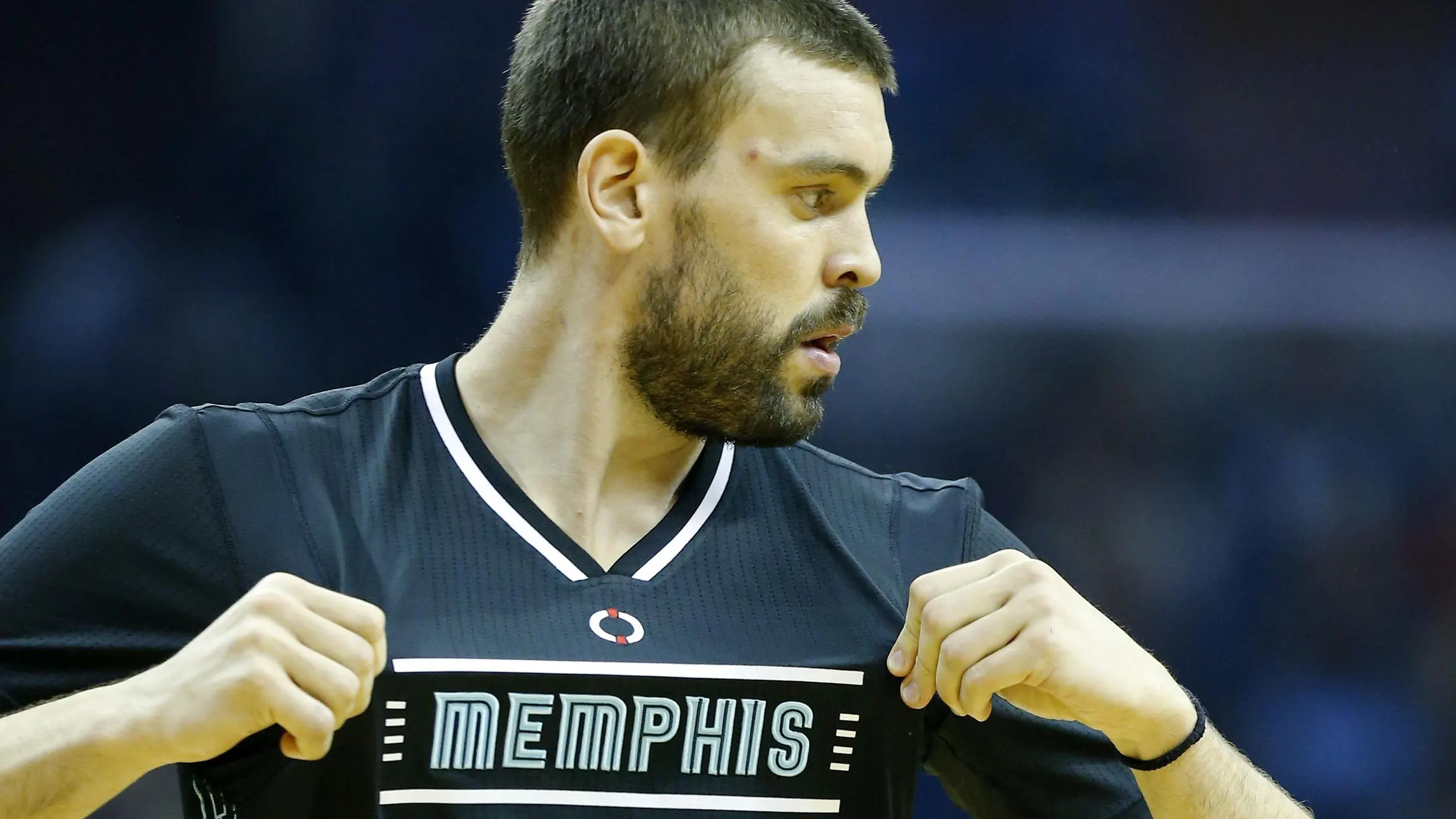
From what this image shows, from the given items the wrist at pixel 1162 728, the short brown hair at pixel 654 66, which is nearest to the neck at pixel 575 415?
the short brown hair at pixel 654 66

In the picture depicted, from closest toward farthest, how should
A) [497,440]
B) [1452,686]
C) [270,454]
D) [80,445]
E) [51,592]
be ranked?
[51,592]
[270,454]
[497,440]
[80,445]
[1452,686]

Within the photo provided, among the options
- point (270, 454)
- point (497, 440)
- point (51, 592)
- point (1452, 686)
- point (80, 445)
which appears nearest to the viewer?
point (51, 592)

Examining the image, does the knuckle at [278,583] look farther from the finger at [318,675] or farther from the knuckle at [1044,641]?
the knuckle at [1044,641]

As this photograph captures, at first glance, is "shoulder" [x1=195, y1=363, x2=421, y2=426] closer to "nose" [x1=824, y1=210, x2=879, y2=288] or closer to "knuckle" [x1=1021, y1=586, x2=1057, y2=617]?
"nose" [x1=824, y1=210, x2=879, y2=288]

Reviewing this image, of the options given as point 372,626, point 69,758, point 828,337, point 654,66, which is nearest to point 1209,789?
point 828,337

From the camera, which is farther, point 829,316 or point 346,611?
point 829,316

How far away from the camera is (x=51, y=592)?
4.54 ft

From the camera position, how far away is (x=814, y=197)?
1.58 metres

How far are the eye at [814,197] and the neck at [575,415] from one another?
223 mm

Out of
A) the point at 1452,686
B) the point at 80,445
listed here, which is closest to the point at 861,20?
the point at 80,445

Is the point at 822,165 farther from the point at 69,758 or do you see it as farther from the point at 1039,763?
the point at 69,758

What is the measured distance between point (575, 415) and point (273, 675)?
51 cm

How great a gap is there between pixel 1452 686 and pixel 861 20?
189 centimetres

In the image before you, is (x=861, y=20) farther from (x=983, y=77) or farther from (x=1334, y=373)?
(x=1334, y=373)
